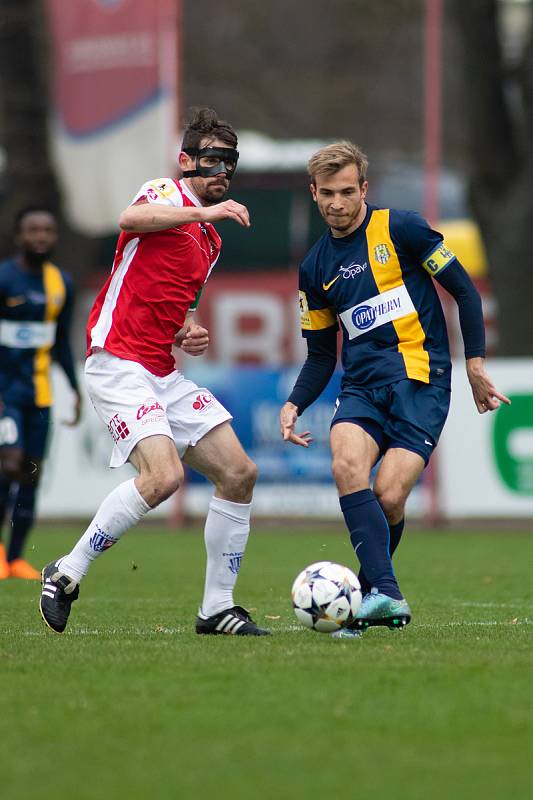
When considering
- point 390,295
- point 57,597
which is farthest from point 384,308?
point 57,597

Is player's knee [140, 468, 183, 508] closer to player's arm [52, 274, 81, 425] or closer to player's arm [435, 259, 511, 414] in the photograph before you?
player's arm [435, 259, 511, 414]

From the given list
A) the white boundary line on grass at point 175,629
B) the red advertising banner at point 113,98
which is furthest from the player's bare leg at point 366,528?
the red advertising banner at point 113,98

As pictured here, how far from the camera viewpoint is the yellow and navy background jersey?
11141 millimetres

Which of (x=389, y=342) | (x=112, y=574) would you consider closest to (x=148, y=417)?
(x=389, y=342)

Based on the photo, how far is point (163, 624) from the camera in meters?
7.72

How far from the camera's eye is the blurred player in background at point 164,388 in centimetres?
684

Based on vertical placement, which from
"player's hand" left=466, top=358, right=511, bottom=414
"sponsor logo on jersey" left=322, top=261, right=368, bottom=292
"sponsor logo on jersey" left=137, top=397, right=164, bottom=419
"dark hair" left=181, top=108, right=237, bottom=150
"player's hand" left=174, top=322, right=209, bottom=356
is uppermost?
"dark hair" left=181, top=108, right=237, bottom=150

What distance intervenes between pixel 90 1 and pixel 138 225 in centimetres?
999

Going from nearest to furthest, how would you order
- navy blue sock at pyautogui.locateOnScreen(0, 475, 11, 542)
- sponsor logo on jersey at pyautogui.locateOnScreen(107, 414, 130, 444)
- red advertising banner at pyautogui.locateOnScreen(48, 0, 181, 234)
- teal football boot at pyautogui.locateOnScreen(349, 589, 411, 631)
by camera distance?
teal football boot at pyautogui.locateOnScreen(349, 589, 411, 631) → sponsor logo on jersey at pyautogui.locateOnScreen(107, 414, 130, 444) → navy blue sock at pyautogui.locateOnScreen(0, 475, 11, 542) → red advertising banner at pyautogui.locateOnScreen(48, 0, 181, 234)

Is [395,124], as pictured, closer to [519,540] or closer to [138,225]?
[519,540]

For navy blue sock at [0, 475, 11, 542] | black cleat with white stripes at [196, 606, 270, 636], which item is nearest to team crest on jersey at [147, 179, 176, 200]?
black cleat with white stripes at [196, 606, 270, 636]

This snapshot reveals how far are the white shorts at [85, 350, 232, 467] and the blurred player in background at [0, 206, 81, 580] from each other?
3.98 metres

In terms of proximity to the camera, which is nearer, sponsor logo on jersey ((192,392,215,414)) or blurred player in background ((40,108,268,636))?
blurred player in background ((40,108,268,636))

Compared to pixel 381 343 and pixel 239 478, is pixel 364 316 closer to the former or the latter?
pixel 381 343
